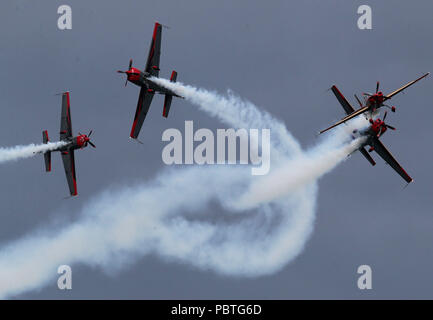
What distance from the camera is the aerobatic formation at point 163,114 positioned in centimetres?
9012

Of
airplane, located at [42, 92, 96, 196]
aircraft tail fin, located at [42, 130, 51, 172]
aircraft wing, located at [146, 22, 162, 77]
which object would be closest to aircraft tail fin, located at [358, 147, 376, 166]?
aircraft wing, located at [146, 22, 162, 77]

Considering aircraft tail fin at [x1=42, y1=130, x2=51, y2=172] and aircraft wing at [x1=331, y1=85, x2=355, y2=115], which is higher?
aircraft wing at [x1=331, y1=85, x2=355, y2=115]

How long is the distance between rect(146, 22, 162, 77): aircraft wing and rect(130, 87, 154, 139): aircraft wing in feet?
9.28

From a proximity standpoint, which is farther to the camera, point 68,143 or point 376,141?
point 68,143

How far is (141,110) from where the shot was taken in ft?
323

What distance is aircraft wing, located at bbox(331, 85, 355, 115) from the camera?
298ft

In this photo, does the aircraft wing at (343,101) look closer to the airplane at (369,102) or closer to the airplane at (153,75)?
the airplane at (369,102)

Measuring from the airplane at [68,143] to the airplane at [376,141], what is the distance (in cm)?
2351

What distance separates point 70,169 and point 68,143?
3.67 meters

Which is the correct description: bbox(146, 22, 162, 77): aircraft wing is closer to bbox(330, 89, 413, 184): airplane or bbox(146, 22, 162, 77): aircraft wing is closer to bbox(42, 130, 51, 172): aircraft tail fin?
bbox(42, 130, 51, 172): aircraft tail fin

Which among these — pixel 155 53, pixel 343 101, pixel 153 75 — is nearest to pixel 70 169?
pixel 153 75

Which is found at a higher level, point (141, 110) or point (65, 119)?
point (141, 110)

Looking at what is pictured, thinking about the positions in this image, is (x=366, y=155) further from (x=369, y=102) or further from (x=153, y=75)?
(x=153, y=75)

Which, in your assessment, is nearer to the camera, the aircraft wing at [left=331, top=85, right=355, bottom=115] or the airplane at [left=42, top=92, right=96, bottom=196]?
the aircraft wing at [left=331, top=85, right=355, bottom=115]
